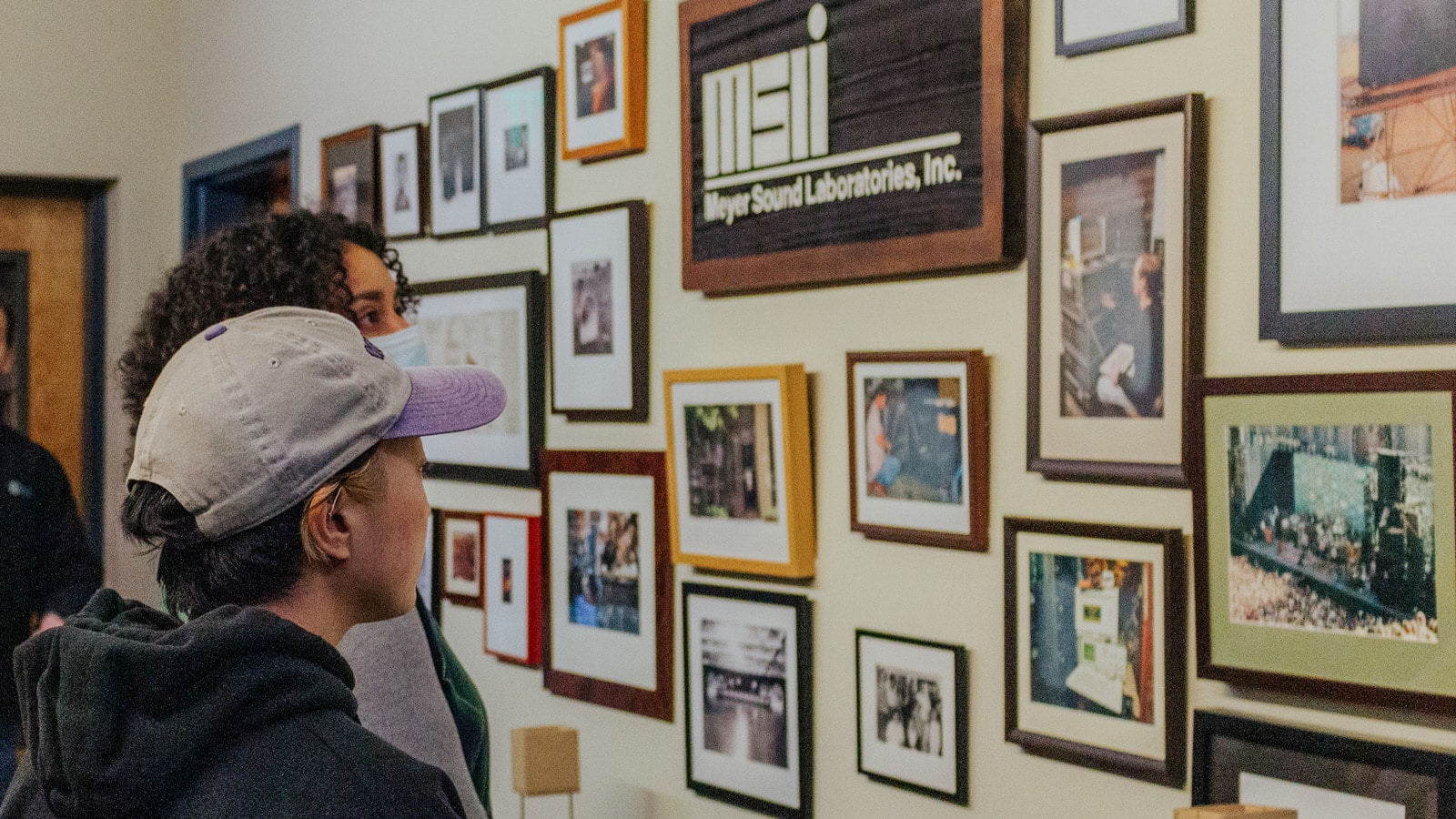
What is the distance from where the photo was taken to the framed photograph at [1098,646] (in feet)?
5.34

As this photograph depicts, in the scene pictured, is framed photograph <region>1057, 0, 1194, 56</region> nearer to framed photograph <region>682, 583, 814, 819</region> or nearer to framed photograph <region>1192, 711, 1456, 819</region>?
framed photograph <region>1192, 711, 1456, 819</region>

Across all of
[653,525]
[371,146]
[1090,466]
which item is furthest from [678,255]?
[371,146]

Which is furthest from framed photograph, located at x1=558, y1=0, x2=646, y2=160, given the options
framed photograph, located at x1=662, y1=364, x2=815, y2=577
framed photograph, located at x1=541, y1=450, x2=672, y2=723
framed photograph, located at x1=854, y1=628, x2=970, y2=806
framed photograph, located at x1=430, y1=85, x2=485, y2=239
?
framed photograph, located at x1=854, y1=628, x2=970, y2=806

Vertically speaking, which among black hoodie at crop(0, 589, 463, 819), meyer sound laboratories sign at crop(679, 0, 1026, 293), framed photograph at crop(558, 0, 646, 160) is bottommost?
black hoodie at crop(0, 589, 463, 819)

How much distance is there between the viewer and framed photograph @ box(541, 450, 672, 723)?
2.43m

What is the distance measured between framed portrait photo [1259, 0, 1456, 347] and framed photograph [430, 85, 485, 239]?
5.84ft

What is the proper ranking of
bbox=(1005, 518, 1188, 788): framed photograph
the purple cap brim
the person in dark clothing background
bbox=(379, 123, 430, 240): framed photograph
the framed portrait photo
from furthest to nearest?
bbox=(379, 123, 430, 240): framed photograph → the person in dark clothing background → bbox=(1005, 518, 1188, 788): framed photograph → the framed portrait photo → the purple cap brim

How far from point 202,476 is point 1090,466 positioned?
1133 millimetres

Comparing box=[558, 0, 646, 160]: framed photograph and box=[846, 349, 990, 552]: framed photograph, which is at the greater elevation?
box=[558, 0, 646, 160]: framed photograph

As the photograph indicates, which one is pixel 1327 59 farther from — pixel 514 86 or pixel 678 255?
pixel 514 86

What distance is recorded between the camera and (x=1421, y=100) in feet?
4.61

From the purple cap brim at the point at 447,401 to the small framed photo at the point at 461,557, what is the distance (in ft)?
5.49

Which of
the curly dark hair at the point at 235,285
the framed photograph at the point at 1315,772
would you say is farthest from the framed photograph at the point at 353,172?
the framed photograph at the point at 1315,772

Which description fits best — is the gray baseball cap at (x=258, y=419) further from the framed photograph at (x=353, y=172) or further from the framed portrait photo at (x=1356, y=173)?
the framed photograph at (x=353, y=172)
